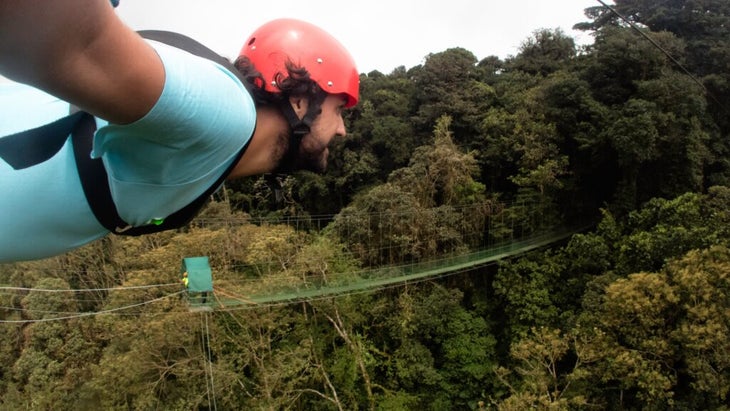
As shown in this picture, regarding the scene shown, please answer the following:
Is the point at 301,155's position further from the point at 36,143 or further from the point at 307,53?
the point at 36,143

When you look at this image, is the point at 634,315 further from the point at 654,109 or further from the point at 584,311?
the point at 654,109

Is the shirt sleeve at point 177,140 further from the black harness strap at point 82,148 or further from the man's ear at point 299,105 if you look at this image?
the man's ear at point 299,105

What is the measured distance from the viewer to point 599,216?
25.8ft

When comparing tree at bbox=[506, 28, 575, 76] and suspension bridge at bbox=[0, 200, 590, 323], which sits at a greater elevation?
tree at bbox=[506, 28, 575, 76]

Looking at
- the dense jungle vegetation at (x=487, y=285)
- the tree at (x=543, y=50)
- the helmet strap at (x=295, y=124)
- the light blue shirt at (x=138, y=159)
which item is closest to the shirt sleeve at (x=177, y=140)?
the light blue shirt at (x=138, y=159)

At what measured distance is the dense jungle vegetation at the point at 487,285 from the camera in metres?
4.85

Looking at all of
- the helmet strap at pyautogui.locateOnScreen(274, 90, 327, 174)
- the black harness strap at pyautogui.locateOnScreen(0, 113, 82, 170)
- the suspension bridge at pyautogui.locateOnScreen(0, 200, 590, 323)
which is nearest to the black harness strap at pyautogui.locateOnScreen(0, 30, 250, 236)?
the black harness strap at pyautogui.locateOnScreen(0, 113, 82, 170)

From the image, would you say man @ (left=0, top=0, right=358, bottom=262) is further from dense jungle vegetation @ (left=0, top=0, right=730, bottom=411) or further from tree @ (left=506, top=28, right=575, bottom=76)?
tree @ (left=506, top=28, right=575, bottom=76)

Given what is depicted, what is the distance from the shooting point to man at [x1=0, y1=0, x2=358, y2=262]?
0.73ft

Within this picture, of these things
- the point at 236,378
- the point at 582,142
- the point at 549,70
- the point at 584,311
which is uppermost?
the point at 549,70

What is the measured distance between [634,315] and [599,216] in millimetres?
3475

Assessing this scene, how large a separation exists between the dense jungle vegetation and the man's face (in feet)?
16.0

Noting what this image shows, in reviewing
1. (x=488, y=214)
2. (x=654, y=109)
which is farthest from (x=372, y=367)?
(x=654, y=109)

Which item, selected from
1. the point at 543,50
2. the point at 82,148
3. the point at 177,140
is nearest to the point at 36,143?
the point at 82,148
